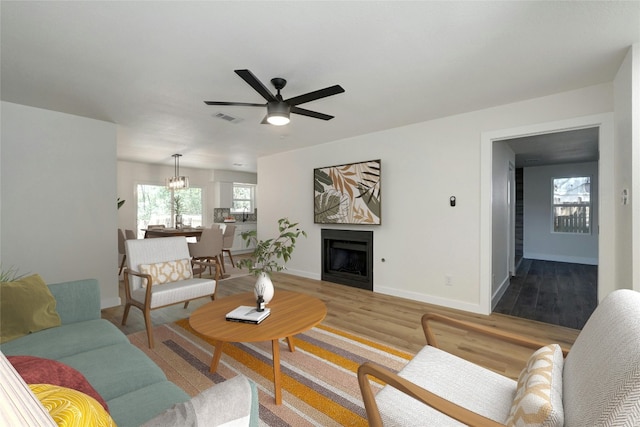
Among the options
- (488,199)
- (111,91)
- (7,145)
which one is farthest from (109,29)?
(488,199)

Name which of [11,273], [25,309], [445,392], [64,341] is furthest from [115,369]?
[11,273]

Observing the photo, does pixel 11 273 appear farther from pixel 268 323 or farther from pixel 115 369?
pixel 268 323

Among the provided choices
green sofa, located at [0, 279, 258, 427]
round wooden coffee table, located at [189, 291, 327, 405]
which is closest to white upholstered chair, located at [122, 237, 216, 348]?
green sofa, located at [0, 279, 258, 427]

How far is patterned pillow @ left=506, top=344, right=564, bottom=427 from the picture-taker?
0.85 metres

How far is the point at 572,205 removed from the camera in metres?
6.62

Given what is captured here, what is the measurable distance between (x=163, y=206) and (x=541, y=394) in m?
8.10

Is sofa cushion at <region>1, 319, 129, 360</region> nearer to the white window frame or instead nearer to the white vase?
the white vase

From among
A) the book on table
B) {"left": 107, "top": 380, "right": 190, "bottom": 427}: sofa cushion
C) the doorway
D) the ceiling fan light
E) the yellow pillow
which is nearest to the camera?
the yellow pillow

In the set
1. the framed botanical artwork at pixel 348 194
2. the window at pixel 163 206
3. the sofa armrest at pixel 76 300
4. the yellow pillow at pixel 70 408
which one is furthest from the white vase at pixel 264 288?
the window at pixel 163 206

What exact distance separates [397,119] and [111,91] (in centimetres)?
312

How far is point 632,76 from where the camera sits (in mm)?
1980

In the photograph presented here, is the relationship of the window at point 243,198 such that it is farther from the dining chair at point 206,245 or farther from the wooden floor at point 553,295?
the wooden floor at point 553,295

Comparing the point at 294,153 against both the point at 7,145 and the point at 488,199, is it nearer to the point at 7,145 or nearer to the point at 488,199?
the point at 488,199

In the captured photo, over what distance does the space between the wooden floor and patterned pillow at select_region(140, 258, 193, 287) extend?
12.0ft
